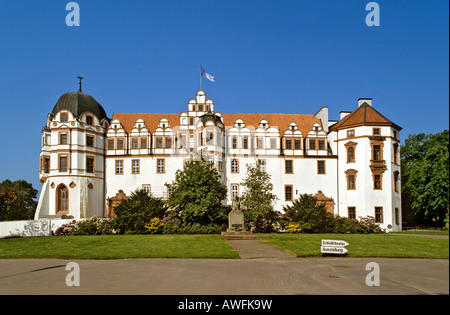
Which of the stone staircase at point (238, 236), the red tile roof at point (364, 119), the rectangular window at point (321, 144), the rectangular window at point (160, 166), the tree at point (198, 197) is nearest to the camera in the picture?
the stone staircase at point (238, 236)

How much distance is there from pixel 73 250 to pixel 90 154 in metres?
25.9

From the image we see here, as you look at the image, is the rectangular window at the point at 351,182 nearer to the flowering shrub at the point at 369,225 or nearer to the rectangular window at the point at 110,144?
the flowering shrub at the point at 369,225

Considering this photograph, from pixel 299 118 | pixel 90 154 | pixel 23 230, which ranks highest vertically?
pixel 299 118

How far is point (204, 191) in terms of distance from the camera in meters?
39.4

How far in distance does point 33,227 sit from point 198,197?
52.5ft

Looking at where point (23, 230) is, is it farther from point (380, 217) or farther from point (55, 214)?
point (380, 217)

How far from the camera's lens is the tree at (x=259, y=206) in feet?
134

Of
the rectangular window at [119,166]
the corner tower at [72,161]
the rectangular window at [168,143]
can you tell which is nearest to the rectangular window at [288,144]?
the rectangular window at [168,143]

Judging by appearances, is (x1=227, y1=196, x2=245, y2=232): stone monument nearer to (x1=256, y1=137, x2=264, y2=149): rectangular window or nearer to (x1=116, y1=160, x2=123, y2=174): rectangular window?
(x1=256, y1=137, x2=264, y2=149): rectangular window

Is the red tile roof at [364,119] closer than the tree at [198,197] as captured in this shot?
No

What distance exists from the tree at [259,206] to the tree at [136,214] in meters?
8.52

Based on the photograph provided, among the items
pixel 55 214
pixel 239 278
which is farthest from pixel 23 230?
pixel 239 278

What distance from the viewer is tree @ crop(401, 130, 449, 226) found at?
125 ft

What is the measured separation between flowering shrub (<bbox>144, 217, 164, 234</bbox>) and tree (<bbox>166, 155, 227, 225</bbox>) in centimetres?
144
